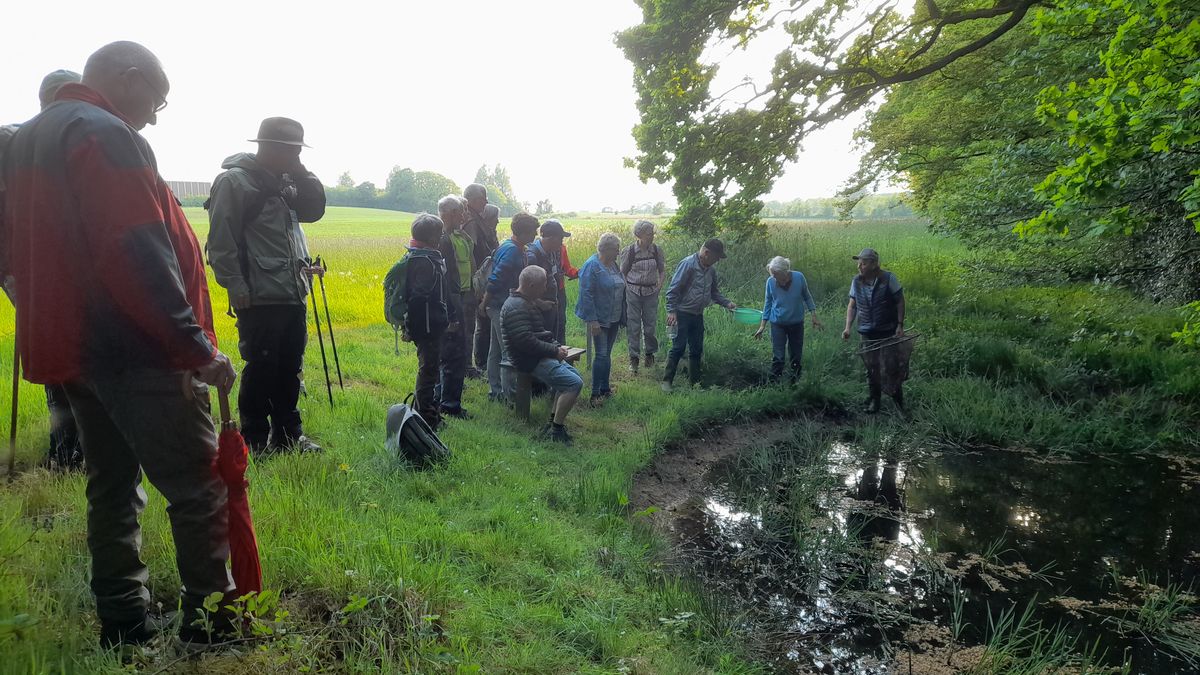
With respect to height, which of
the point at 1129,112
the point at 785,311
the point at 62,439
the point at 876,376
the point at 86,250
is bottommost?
the point at 876,376

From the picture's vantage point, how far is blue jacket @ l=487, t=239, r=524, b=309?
20.9 ft

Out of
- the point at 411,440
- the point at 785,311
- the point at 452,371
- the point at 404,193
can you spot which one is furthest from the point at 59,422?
the point at 404,193

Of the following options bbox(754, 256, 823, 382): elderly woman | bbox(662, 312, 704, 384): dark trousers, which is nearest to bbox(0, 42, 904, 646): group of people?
bbox(662, 312, 704, 384): dark trousers

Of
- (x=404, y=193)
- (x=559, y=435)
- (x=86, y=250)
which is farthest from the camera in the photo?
(x=404, y=193)

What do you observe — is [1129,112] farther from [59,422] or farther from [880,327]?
[59,422]

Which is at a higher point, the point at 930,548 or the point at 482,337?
the point at 482,337

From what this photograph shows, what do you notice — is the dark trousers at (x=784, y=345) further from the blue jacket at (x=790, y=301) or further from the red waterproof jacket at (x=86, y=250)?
the red waterproof jacket at (x=86, y=250)

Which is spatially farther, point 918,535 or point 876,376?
point 876,376

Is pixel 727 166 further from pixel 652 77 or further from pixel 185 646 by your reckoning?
pixel 185 646

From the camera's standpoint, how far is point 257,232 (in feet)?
12.8

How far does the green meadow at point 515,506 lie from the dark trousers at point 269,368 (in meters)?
0.41

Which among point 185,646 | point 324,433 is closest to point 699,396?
point 324,433

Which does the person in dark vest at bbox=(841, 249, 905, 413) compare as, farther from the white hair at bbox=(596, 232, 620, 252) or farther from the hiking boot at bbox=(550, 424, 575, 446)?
the hiking boot at bbox=(550, 424, 575, 446)

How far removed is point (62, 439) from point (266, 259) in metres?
1.55
